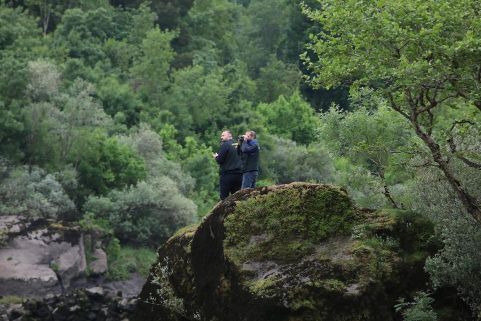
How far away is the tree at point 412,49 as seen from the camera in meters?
17.7

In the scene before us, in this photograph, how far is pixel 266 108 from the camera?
294 feet

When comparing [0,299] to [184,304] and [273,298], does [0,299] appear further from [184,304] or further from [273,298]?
[273,298]

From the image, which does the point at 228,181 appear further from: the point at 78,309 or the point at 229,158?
the point at 78,309

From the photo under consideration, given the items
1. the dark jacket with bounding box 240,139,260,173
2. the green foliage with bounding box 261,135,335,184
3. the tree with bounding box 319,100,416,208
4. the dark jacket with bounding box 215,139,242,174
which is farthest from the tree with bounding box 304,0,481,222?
the green foliage with bounding box 261,135,335,184

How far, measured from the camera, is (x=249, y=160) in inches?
921

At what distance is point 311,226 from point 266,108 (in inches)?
2754

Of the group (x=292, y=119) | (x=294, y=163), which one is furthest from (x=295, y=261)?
(x=292, y=119)

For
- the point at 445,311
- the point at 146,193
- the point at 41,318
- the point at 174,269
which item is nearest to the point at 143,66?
the point at 146,193

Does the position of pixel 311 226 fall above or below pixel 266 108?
above

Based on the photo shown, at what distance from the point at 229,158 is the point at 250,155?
608 mm

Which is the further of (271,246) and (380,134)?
(380,134)

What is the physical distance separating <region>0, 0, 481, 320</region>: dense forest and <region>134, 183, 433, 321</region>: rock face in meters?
0.93

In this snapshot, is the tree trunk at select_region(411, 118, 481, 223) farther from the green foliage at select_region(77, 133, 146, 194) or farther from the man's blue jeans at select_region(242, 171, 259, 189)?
the green foliage at select_region(77, 133, 146, 194)

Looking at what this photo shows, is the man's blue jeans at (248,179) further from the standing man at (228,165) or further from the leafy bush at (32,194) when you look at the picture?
the leafy bush at (32,194)
